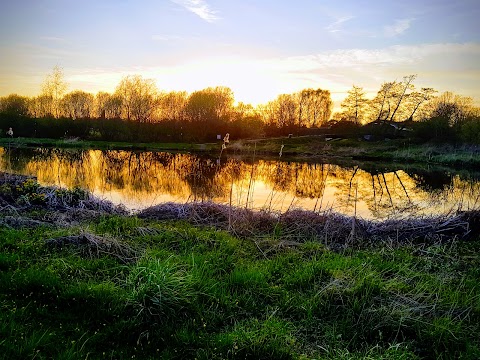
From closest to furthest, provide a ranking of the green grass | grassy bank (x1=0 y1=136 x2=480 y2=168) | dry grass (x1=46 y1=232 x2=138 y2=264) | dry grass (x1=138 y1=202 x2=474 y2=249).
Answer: the green grass, dry grass (x1=46 y1=232 x2=138 y2=264), dry grass (x1=138 y1=202 x2=474 y2=249), grassy bank (x1=0 y1=136 x2=480 y2=168)

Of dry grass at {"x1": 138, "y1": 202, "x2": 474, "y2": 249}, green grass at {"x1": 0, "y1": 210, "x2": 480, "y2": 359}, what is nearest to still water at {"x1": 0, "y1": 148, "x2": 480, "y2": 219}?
dry grass at {"x1": 138, "y1": 202, "x2": 474, "y2": 249}

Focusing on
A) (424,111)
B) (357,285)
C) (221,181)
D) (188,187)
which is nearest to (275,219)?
(357,285)

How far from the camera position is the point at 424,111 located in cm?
6556

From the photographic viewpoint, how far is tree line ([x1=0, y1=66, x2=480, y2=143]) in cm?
5894

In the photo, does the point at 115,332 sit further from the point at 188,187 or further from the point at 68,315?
the point at 188,187

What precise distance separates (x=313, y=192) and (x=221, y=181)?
5166 millimetres

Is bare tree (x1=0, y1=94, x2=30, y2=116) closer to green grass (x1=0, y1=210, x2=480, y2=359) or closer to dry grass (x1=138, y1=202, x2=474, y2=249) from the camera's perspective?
dry grass (x1=138, y1=202, x2=474, y2=249)

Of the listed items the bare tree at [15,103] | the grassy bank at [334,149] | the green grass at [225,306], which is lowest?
the green grass at [225,306]

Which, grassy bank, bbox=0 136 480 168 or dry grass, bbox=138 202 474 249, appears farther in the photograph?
grassy bank, bbox=0 136 480 168

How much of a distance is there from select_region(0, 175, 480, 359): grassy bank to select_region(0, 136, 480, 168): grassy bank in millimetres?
37151

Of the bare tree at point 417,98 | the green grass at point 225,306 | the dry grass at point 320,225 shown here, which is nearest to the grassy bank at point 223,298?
the green grass at point 225,306

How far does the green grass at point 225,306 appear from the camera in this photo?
14.5 feet

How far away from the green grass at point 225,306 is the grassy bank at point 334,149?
124 feet

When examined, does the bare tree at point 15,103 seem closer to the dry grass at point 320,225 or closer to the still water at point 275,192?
the still water at point 275,192
